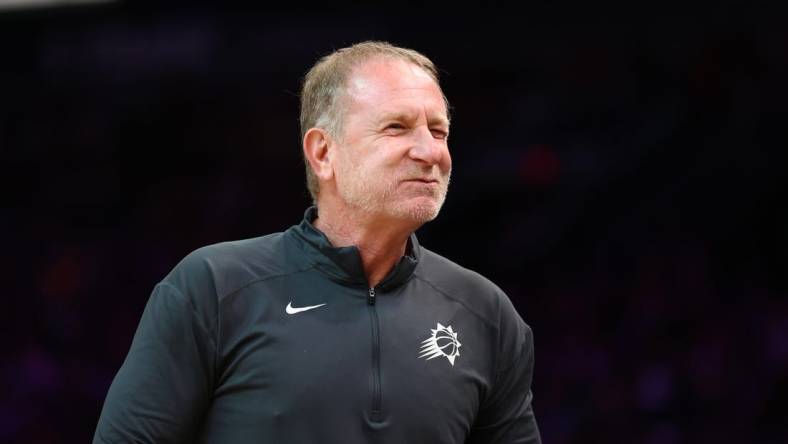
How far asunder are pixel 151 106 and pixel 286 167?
98 cm

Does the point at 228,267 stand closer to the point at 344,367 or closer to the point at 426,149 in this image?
the point at 344,367

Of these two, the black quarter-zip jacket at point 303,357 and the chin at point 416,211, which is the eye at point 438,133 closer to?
the chin at point 416,211

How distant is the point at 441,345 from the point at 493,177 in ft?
16.3

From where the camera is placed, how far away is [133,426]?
2039mm

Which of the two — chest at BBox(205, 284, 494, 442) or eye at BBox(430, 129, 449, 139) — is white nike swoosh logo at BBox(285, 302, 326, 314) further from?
eye at BBox(430, 129, 449, 139)

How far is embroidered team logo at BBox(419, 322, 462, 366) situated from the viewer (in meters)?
2.23

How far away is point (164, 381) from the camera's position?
205 centimetres

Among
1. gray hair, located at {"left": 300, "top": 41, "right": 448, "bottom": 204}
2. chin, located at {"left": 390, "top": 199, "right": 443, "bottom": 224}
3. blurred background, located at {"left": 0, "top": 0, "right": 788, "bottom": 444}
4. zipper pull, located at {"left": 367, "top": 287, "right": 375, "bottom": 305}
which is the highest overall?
gray hair, located at {"left": 300, "top": 41, "right": 448, "bottom": 204}

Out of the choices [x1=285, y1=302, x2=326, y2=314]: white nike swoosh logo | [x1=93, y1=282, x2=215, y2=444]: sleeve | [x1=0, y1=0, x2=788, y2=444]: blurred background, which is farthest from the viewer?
[x1=0, y1=0, x2=788, y2=444]: blurred background

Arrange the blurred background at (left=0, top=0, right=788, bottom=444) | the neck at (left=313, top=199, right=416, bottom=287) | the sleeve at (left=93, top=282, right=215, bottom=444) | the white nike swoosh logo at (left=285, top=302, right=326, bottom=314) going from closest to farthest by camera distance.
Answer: the sleeve at (left=93, top=282, right=215, bottom=444) < the white nike swoosh logo at (left=285, top=302, right=326, bottom=314) < the neck at (left=313, top=199, right=416, bottom=287) < the blurred background at (left=0, top=0, right=788, bottom=444)

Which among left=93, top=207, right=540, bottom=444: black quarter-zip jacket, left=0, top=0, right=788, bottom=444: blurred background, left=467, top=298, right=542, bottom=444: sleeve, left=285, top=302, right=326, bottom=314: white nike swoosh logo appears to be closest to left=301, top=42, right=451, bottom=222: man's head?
left=93, top=207, right=540, bottom=444: black quarter-zip jacket

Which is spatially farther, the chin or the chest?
the chin

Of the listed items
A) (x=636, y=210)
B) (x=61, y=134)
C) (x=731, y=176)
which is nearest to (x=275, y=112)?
(x=61, y=134)

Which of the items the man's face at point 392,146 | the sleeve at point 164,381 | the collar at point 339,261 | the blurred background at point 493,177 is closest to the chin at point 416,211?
the man's face at point 392,146
